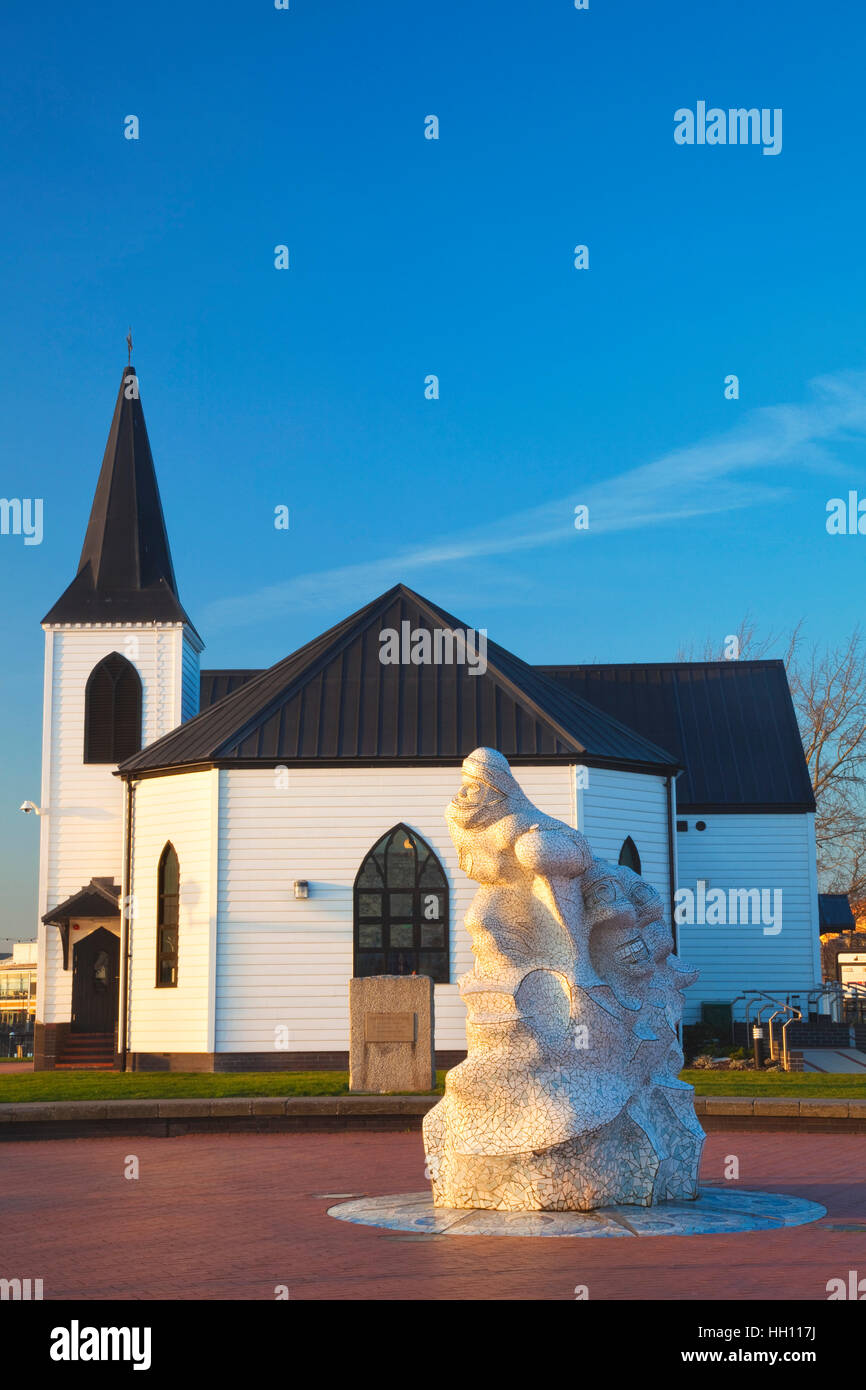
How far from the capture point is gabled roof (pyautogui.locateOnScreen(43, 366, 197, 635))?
3309 cm

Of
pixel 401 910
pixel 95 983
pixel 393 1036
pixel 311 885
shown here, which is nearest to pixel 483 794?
pixel 393 1036

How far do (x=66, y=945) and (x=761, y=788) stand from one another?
52.6ft

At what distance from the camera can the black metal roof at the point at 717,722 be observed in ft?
107

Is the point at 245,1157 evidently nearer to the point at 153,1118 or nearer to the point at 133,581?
the point at 153,1118

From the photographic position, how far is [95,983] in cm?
3155

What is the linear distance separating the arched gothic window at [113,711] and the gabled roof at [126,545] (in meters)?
1.20

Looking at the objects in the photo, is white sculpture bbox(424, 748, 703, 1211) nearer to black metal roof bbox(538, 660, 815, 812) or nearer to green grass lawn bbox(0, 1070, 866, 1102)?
green grass lawn bbox(0, 1070, 866, 1102)

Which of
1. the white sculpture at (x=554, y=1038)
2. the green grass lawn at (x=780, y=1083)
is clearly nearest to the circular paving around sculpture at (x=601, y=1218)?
the white sculpture at (x=554, y=1038)

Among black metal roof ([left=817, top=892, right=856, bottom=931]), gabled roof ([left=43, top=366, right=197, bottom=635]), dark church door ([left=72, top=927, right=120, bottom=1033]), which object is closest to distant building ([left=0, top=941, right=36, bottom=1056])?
dark church door ([left=72, top=927, right=120, bottom=1033])

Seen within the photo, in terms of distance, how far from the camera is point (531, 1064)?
10.1 metres

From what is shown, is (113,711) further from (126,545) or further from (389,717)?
(389,717)

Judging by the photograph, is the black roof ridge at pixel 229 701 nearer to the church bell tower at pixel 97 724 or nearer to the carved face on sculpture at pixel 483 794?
the church bell tower at pixel 97 724

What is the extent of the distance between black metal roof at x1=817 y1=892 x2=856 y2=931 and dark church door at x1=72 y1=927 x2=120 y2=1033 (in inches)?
707
